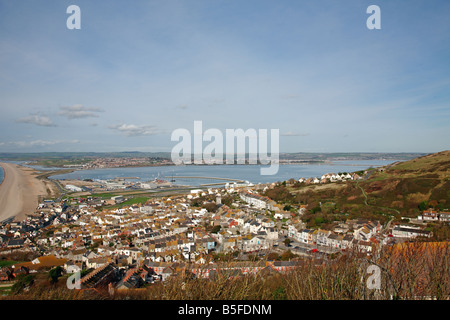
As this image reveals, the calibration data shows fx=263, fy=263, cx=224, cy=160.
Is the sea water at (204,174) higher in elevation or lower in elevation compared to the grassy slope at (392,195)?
lower

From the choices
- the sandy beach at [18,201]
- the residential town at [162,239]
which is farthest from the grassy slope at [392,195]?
the sandy beach at [18,201]

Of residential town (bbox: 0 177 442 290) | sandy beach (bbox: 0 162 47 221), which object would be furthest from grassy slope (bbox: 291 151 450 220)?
sandy beach (bbox: 0 162 47 221)

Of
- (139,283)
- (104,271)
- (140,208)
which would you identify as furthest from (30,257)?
(140,208)

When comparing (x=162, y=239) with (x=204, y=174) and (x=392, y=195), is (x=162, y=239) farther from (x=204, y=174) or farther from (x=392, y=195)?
(x=204, y=174)

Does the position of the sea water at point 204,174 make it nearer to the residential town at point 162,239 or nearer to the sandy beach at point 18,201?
the sandy beach at point 18,201

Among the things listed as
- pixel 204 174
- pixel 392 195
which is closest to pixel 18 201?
pixel 392 195

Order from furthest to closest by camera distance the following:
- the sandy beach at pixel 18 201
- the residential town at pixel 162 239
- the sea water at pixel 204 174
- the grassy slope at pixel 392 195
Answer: the sea water at pixel 204 174
the sandy beach at pixel 18 201
the grassy slope at pixel 392 195
the residential town at pixel 162 239

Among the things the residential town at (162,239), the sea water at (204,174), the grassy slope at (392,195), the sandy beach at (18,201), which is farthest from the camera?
the sea water at (204,174)

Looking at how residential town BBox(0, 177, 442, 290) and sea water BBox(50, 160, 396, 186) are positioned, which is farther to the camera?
sea water BBox(50, 160, 396, 186)

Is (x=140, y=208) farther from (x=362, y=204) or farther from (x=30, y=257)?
(x=362, y=204)

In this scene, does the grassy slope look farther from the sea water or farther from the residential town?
the sea water
